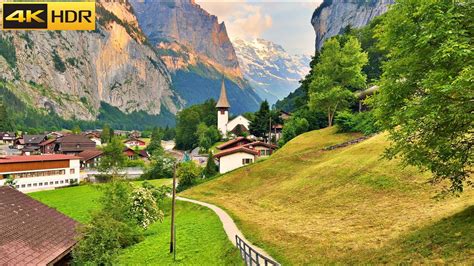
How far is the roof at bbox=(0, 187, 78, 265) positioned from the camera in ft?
89.0

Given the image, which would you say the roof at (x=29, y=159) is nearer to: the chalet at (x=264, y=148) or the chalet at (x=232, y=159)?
the chalet at (x=232, y=159)

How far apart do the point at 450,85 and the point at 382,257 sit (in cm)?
907

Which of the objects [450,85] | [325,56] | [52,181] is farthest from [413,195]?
[52,181]

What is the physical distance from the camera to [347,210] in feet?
105

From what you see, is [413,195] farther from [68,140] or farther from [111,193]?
[68,140]

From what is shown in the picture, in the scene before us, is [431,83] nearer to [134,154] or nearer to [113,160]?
[113,160]

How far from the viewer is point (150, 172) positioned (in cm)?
10019

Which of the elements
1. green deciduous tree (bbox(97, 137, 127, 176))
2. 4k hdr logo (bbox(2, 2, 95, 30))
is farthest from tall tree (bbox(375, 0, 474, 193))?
green deciduous tree (bbox(97, 137, 127, 176))

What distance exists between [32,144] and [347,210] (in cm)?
16205

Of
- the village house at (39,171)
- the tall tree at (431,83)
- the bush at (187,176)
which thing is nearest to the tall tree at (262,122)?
the bush at (187,176)

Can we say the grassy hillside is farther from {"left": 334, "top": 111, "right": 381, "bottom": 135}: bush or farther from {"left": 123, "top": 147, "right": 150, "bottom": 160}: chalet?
{"left": 123, "top": 147, "right": 150, "bottom": 160}: chalet

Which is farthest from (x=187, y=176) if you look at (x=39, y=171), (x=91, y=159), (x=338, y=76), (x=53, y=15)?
(x=91, y=159)

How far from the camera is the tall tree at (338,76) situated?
218 ft

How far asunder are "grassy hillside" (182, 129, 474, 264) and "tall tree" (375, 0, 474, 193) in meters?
4.00
